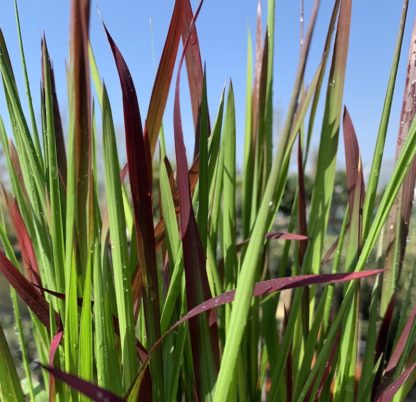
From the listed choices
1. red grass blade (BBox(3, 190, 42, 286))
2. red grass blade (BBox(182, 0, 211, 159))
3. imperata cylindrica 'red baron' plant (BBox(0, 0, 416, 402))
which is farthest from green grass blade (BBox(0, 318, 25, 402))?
red grass blade (BBox(182, 0, 211, 159))

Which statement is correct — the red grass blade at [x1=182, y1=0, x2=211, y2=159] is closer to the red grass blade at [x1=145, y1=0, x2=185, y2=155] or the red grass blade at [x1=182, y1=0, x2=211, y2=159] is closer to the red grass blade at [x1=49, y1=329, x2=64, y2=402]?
the red grass blade at [x1=145, y1=0, x2=185, y2=155]

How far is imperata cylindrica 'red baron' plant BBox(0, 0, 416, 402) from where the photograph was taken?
31cm

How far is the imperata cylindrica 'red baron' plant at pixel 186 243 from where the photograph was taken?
1.01 ft

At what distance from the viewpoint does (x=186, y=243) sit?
32cm

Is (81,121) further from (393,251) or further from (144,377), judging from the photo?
(393,251)

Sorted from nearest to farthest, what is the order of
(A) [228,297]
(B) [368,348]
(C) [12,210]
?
(A) [228,297] < (B) [368,348] < (C) [12,210]

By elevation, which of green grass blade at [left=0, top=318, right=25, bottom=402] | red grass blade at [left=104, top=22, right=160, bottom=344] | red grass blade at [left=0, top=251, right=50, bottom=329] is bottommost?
green grass blade at [left=0, top=318, right=25, bottom=402]

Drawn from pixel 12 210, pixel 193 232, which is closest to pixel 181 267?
pixel 193 232

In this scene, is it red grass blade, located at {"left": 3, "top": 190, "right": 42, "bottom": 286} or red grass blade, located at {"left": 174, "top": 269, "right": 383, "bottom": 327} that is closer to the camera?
red grass blade, located at {"left": 174, "top": 269, "right": 383, "bottom": 327}

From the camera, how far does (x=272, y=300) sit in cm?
46

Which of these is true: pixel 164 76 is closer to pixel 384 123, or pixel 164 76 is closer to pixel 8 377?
pixel 384 123

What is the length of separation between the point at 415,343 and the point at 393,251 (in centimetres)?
9

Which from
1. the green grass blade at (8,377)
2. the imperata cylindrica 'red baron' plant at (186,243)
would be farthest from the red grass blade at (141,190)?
the green grass blade at (8,377)

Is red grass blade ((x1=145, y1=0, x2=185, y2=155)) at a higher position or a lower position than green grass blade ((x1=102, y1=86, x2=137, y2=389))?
higher
